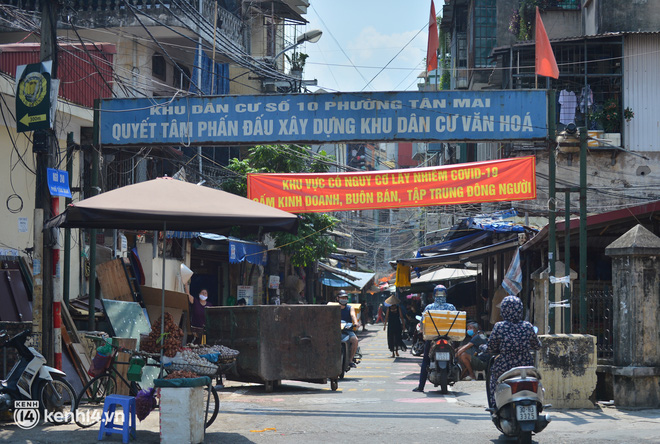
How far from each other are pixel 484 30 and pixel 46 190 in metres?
23.9

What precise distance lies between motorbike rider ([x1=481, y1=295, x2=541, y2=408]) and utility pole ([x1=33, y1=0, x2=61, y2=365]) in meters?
5.49

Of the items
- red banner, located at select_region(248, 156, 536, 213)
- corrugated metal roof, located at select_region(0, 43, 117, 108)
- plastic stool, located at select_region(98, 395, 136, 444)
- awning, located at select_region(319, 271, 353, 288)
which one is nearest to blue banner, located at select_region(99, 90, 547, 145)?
red banner, located at select_region(248, 156, 536, 213)

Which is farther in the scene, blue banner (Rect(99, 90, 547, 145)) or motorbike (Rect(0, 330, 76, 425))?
blue banner (Rect(99, 90, 547, 145))

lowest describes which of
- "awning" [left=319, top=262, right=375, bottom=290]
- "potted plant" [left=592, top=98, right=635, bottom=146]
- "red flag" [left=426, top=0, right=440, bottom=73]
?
"awning" [left=319, top=262, right=375, bottom=290]

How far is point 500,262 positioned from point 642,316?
1264 cm

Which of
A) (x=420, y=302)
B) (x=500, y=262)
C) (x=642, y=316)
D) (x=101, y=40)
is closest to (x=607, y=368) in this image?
(x=642, y=316)

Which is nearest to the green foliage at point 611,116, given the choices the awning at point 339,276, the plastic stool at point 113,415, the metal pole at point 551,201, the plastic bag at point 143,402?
the metal pole at point 551,201

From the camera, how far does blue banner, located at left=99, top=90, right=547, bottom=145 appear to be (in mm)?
12453

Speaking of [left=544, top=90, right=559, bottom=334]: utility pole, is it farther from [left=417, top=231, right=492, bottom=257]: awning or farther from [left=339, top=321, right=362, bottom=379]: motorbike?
[left=417, top=231, right=492, bottom=257]: awning

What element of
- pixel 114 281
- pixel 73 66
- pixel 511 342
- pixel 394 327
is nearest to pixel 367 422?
pixel 511 342

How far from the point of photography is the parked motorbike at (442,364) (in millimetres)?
13219

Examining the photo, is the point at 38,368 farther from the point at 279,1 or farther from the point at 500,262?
the point at 279,1

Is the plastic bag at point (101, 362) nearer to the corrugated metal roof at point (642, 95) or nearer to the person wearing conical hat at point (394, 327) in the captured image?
the person wearing conical hat at point (394, 327)

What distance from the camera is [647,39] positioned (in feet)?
78.4
